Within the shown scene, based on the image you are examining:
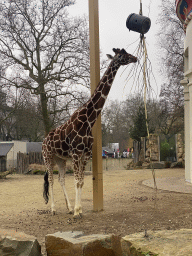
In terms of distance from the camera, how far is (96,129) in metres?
6.38

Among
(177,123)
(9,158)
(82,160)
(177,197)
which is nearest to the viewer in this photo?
(82,160)

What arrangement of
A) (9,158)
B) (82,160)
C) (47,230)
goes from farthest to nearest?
(9,158), (82,160), (47,230)

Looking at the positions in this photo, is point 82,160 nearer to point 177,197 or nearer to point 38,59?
point 177,197

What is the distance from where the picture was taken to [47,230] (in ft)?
16.2

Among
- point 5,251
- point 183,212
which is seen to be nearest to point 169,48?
point 183,212

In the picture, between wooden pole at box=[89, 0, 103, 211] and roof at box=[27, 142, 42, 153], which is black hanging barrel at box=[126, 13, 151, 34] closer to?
wooden pole at box=[89, 0, 103, 211]

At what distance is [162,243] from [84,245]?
828 mm

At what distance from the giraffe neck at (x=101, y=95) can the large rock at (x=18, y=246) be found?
2.96 metres

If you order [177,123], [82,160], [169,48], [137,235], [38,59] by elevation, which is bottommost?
[137,235]

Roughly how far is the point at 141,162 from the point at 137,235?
59.0 feet

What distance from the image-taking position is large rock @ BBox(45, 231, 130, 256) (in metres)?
3.06

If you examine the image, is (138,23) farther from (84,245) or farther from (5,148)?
(5,148)

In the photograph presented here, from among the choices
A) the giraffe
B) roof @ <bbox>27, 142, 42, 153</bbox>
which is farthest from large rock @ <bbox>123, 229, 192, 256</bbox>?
roof @ <bbox>27, 142, 42, 153</bbox>

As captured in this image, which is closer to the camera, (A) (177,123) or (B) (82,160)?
(B) (82,160)
